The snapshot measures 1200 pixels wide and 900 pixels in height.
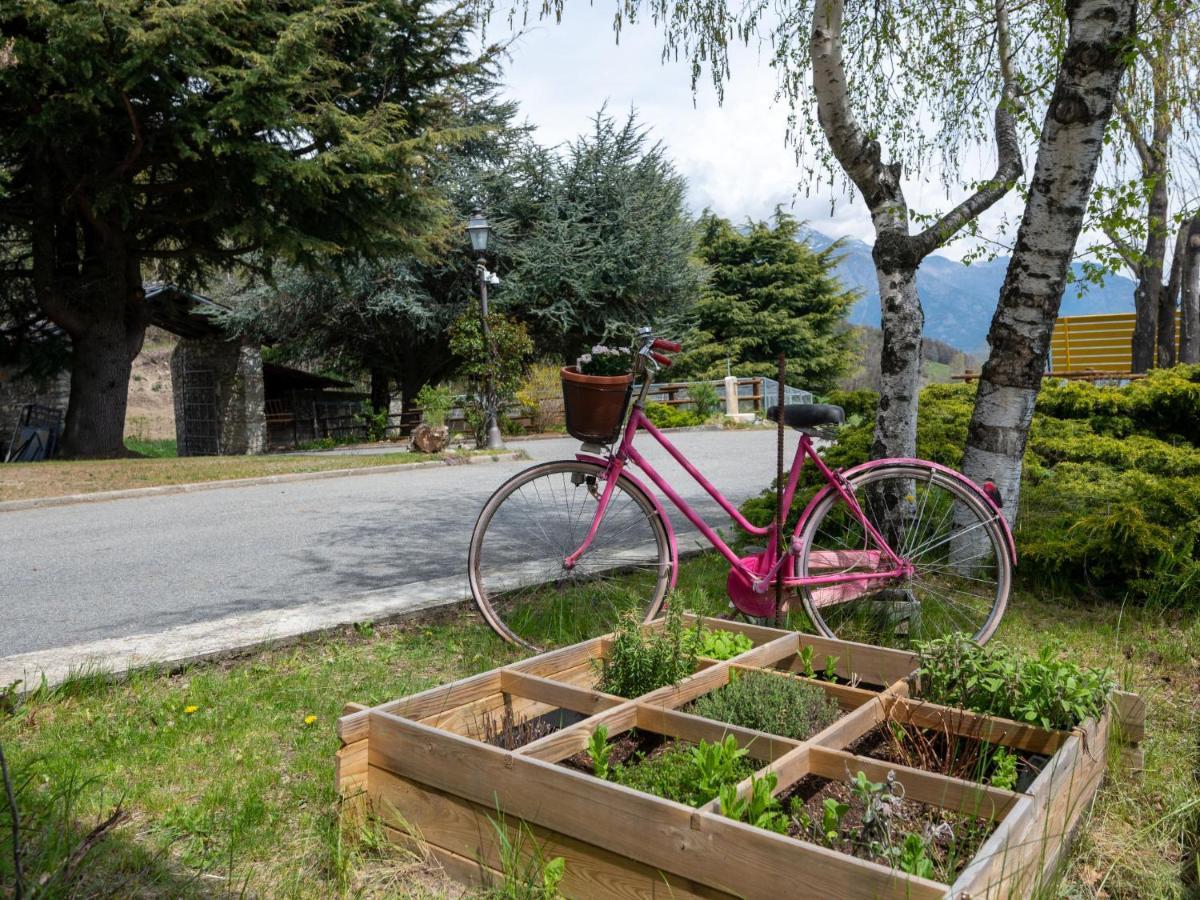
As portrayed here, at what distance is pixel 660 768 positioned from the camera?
7.48 feet

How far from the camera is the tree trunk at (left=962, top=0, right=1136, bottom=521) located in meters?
4.20

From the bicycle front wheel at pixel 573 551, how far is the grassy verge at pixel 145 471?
8959 mm

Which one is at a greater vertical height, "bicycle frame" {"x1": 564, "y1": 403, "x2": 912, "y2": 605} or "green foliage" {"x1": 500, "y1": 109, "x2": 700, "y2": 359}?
"green foliage" {"x1": 500, "y1": 109, "x2": 700, "y2": 359}

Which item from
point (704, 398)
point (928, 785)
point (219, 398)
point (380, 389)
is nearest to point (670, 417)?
point (704, 398)

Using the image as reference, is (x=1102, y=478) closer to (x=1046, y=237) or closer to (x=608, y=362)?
(x=1046, y=237)

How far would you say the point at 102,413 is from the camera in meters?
17.4

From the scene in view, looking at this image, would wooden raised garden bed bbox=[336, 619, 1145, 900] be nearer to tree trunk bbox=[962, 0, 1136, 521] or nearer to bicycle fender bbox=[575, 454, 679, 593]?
bicycle fender bbox=[575, 454, 679, 593]

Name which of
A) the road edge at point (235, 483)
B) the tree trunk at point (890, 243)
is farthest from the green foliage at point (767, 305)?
the tree trunk at point (890, 243)

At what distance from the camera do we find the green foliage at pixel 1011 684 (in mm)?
2344

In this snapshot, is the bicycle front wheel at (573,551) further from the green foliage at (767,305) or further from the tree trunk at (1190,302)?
the green foliage at (767,305)

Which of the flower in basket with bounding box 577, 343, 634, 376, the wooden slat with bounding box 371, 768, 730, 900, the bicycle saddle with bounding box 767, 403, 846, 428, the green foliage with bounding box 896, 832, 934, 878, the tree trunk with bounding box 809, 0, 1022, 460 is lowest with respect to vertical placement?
the wooden slat with bounding box 371, 768, 730, 900

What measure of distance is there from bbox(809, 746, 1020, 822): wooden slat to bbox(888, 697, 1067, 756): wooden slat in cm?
34

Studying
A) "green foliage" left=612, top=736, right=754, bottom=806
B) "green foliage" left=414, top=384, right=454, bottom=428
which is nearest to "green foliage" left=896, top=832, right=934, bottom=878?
"green foliage" left=612, top=736, right=754, bottom=806

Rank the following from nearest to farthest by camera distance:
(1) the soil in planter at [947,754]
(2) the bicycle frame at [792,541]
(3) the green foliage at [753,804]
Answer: (3) the green foliage at [753,804], (1) the soil in planter at [947,754], (2) the bicycle frame at [792,541]
